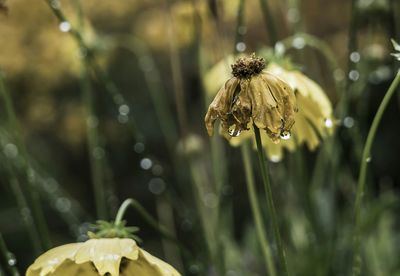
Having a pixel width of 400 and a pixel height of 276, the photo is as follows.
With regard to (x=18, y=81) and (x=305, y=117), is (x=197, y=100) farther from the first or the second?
(x=305, y=117)

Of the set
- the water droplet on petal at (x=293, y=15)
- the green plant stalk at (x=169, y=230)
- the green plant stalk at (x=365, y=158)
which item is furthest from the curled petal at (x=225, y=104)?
the green plant stalk at (x=169, y=230)

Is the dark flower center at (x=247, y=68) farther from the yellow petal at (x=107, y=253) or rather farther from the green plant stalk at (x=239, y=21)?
the green plant stalk at (x=239, y=21)

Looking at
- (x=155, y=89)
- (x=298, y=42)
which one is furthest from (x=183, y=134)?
(x=155, y=89)

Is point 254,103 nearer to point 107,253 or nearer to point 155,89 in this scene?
point 107,253

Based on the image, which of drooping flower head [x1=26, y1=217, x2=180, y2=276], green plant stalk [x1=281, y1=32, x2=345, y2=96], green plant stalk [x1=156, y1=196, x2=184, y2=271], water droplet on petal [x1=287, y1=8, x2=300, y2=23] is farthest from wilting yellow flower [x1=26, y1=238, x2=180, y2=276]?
green plant stalk [x1=156, y1=196, x2=184, y2=271]

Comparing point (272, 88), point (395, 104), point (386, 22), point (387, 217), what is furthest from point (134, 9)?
point (272, 88)
